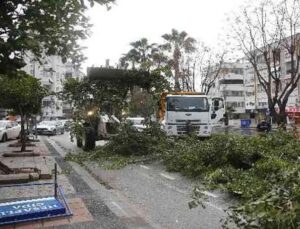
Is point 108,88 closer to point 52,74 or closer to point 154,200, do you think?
point 52,74

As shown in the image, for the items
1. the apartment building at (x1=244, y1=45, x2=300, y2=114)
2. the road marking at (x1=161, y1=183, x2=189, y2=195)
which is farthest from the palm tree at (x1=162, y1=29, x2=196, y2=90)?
the road marking at (x1=161, y1=183, x2=189, y2=195)

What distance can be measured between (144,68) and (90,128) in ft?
11.2

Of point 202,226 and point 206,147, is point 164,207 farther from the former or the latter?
point 206,147

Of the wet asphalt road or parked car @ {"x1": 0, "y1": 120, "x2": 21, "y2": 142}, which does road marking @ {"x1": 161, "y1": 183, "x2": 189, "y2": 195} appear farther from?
parked car @ {"x1": 0, "y1": 120, "x2": 21, "y2": 142}

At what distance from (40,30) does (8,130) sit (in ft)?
79.9

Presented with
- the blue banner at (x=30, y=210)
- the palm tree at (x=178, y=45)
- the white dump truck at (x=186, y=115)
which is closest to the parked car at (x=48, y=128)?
the palm tree at (x=178, y=45)

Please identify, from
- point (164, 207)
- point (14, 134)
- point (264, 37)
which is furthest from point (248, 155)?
point (264, 37)

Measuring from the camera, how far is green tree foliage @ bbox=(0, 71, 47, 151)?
21.3 metres

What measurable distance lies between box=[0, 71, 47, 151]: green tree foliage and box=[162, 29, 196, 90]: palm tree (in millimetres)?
29384

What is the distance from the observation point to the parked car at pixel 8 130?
31.6 metres

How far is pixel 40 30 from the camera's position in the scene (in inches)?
383

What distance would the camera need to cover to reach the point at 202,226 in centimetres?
759

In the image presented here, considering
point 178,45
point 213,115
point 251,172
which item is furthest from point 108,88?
point 178,45

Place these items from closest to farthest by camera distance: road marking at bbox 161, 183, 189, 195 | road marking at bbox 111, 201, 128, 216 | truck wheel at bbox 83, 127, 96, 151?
road marking at bbox 111, 201, 128, 216 → road marking at bbox 161, 183, 189, 195 → truck wheel at bbox 83, 127, 96, 151
